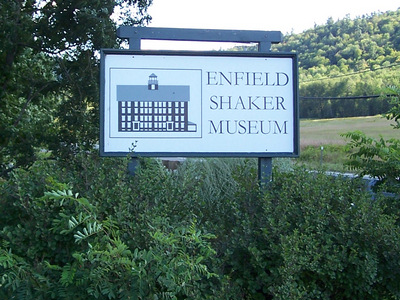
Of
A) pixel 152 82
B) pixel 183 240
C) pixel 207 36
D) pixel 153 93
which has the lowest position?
pixel 183 240

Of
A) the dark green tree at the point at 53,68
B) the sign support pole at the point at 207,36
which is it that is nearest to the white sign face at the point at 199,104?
the sign support pole at the point at 207,36

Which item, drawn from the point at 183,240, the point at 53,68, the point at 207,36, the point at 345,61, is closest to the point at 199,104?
the point at 207,36

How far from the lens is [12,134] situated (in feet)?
27.1

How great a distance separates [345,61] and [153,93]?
81.4 ft

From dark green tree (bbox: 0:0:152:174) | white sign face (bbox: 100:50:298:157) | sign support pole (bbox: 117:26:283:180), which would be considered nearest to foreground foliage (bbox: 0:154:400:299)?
white sign face (bbox: 100:50:298:157)

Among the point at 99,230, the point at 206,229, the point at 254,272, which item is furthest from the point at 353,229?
the point at 99,230

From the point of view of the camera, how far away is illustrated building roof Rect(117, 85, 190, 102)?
424cm

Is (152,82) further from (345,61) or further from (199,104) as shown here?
(345,61)

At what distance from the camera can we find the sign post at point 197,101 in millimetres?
4223

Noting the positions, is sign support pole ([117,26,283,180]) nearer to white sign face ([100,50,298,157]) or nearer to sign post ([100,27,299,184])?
sign post ([100,27,299,184])

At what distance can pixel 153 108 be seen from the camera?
4.23m

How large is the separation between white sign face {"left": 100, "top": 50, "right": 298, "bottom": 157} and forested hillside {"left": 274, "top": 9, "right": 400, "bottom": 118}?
10.2 meters

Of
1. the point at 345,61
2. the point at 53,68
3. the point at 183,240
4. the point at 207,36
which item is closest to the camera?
the point at 183,240

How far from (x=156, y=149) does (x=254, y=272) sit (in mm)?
1581
